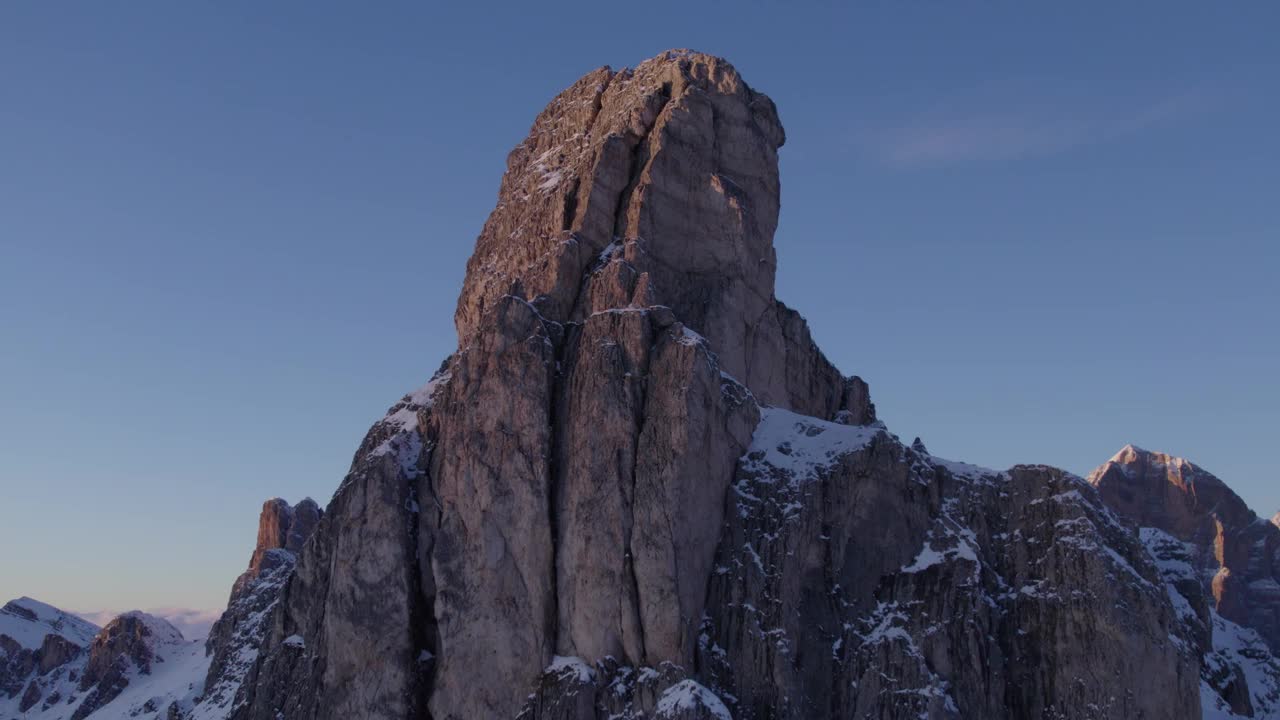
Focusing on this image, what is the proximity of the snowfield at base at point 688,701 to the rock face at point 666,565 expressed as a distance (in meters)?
0.19

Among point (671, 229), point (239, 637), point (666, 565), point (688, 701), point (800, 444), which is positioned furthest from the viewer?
point (239, 637)

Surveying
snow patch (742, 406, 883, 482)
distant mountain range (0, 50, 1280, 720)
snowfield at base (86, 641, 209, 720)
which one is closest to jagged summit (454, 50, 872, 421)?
distant mountain range (0, 50, 1280, 720)

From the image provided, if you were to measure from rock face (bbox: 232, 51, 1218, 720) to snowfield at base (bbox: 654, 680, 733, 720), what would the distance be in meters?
0.19

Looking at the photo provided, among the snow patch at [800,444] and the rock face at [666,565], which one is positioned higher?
Result: the snow patch at [800,444]

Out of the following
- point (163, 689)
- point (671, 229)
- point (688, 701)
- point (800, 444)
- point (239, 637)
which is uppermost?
point (671, 229)

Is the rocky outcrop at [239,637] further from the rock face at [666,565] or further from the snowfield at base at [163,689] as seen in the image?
the rock face at [666,565]

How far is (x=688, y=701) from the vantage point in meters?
88.3

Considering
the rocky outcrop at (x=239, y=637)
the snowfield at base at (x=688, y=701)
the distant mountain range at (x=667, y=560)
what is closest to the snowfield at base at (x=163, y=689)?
the rocky outcrop at (x=239, y=637)

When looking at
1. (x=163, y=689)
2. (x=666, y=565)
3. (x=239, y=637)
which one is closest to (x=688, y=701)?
(x=666, y=565)

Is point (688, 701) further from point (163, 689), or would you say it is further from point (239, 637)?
point (163, 689)

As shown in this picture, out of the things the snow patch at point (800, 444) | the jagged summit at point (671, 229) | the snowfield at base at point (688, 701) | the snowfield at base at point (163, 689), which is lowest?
the snowfield at base at point (688, 701)

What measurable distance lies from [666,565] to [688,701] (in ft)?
34.3

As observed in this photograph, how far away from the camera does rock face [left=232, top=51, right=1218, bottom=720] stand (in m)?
95.1

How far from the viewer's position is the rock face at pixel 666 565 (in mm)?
95125
